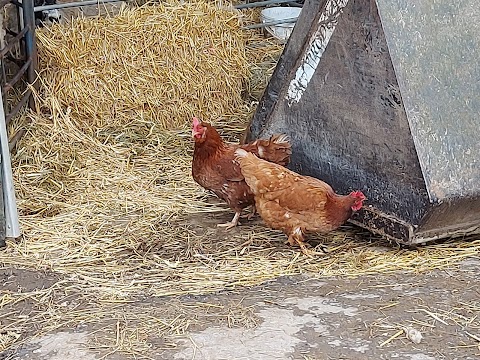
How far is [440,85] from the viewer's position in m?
4.86

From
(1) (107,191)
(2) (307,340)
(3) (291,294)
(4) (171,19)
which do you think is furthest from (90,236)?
(4) (171,19)

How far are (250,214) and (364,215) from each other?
0.84m

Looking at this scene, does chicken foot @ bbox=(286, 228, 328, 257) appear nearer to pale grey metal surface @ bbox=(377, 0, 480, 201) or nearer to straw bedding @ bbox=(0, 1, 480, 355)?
straw bedding @ bbox=(0, 1, 480, 355)

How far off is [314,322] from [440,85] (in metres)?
1.62

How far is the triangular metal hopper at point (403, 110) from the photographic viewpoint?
4762 mm

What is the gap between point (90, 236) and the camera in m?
5.20

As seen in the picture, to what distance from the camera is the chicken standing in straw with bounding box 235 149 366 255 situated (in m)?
4.89

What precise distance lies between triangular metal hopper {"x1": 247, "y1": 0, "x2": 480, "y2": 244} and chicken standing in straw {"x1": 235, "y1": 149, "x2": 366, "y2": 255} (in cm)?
25

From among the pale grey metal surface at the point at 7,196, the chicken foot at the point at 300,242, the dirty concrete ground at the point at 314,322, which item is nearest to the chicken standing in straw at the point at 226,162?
the chicken foot at the point at 300,242

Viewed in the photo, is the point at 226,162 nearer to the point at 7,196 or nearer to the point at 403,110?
the point at 403,110

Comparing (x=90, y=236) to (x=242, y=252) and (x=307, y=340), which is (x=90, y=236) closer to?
(x=242, y=252)

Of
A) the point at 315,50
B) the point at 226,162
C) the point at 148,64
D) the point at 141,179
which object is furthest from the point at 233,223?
the point at 148,64

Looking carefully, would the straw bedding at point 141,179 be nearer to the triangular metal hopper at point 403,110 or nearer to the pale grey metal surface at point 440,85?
the triangular metal hopper at point 403,110

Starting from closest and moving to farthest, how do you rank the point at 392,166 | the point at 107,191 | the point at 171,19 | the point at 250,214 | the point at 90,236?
1. the point at 392,166
2. the point at 90,236
3. the point at 250,214
4. the point at 107,191
5. the point at 171,19
